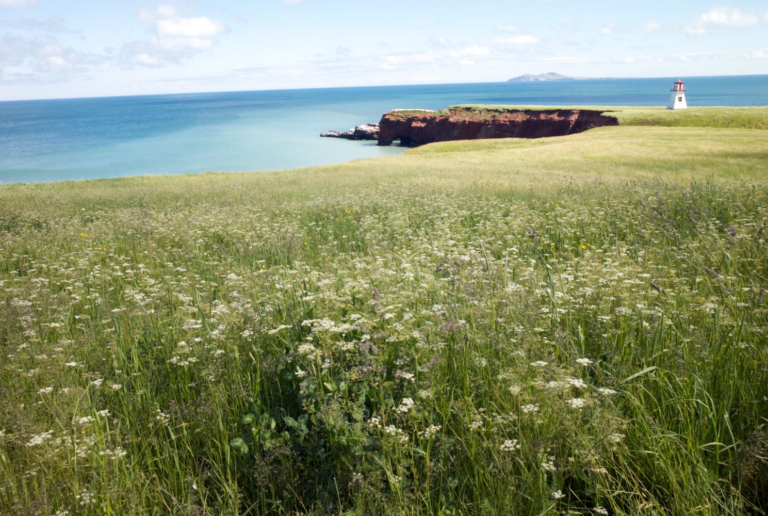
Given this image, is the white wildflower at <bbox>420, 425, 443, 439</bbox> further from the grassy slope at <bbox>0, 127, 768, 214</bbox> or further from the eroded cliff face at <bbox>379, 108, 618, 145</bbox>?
the eroded cliff face at <bbox>379, 108, 618, 145</bbox>

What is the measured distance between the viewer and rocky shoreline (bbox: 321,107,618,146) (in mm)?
57688

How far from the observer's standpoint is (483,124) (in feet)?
232

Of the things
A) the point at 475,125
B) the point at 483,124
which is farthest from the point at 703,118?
the point at 475,125

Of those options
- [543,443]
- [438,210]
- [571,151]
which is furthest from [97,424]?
[571,151]

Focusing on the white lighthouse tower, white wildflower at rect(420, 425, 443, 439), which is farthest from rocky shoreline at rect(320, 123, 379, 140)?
white wildflower at rect(420, 425, 443, 439)

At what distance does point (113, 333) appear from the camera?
12.4 ft

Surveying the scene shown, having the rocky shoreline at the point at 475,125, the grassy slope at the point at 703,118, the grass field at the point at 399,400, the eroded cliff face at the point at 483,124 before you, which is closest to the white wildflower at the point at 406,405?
the grass field at the point at 399,400

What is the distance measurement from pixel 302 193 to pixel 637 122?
45.1 meters

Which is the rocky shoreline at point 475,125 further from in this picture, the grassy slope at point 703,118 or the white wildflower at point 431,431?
the white wildflower at point 431,431

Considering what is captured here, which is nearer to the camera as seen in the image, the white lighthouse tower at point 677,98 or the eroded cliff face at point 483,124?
the white lighthouse tower at point 677,98

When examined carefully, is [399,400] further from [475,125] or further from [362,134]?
[362,134]

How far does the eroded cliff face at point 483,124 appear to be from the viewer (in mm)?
57406

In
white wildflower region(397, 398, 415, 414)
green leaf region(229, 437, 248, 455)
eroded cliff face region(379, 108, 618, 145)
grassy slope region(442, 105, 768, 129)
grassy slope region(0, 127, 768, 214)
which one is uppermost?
eroded cliff face region(379, 108, 618, 145)

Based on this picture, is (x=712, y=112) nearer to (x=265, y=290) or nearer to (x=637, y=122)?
(x=637, y=122)
